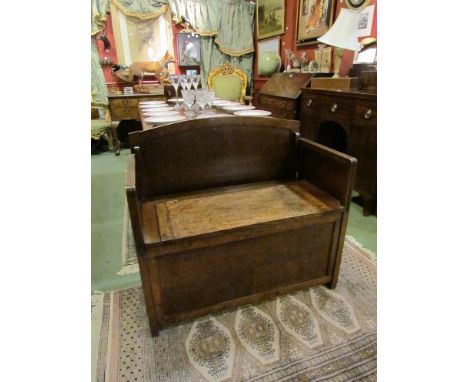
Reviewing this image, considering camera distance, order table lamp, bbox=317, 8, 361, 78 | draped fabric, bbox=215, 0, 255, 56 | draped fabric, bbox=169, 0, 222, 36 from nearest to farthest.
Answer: table lamp, bbox=317, 8, 361, 78, draped fabric, bbox=169, 0, 222, 36, draped fabric, bbox=215, 0, 255, 56

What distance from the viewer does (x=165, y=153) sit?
1081mm

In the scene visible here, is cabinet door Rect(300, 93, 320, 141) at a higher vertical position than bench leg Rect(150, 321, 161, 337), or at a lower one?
higher

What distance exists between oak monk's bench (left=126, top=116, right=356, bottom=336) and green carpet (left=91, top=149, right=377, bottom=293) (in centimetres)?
47

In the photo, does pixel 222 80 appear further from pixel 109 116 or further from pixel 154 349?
pixel 154 349

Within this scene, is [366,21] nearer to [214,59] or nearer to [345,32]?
[345,32]

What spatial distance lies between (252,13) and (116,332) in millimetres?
4523

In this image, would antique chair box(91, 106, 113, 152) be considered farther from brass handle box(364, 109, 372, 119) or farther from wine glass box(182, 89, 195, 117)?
brass handle box(364, 109, 372, 119)

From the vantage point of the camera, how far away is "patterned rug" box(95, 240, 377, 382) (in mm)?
926

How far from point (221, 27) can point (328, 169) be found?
378 centimetres

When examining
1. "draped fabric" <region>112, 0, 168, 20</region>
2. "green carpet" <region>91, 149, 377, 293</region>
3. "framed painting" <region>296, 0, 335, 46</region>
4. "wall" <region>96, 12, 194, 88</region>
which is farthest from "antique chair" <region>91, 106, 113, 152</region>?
"framed painting" <region>296, 0, 335, 46</region>

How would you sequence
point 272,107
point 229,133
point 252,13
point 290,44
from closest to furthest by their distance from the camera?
point 229,133 < point 272,107 < point 290,44 < point 252,13
